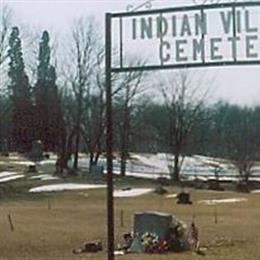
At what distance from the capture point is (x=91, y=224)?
27078 millimetres

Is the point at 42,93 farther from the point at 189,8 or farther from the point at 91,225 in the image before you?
the point at 189,8

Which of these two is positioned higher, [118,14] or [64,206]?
[118,14]

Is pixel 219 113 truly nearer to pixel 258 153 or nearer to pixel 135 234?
pixel 258 153

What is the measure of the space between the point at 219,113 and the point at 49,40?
1717 centimetres

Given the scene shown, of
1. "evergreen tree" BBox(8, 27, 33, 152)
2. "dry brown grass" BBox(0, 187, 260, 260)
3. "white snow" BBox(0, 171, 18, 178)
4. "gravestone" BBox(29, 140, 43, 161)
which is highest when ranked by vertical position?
"evergreen tree" BBox(8, 27, 33, 152)

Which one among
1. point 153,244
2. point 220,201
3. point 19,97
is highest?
point 19,97

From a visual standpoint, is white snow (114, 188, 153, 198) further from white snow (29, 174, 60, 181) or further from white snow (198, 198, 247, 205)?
white snow (29, 174, 60, 181)

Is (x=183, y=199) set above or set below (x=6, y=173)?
below

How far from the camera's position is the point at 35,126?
67.3m

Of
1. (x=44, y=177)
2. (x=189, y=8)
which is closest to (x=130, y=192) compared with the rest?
(x=44, y=177)

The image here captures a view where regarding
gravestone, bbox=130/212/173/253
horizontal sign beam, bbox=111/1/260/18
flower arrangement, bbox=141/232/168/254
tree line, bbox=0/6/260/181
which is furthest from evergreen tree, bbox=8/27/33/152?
horizontal sign beam, bbox=111/1/260/18

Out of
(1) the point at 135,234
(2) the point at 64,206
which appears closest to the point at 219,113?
(2) the point at 64,206

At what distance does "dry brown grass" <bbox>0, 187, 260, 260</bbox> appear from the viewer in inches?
758

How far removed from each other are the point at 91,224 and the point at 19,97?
1632 inches
